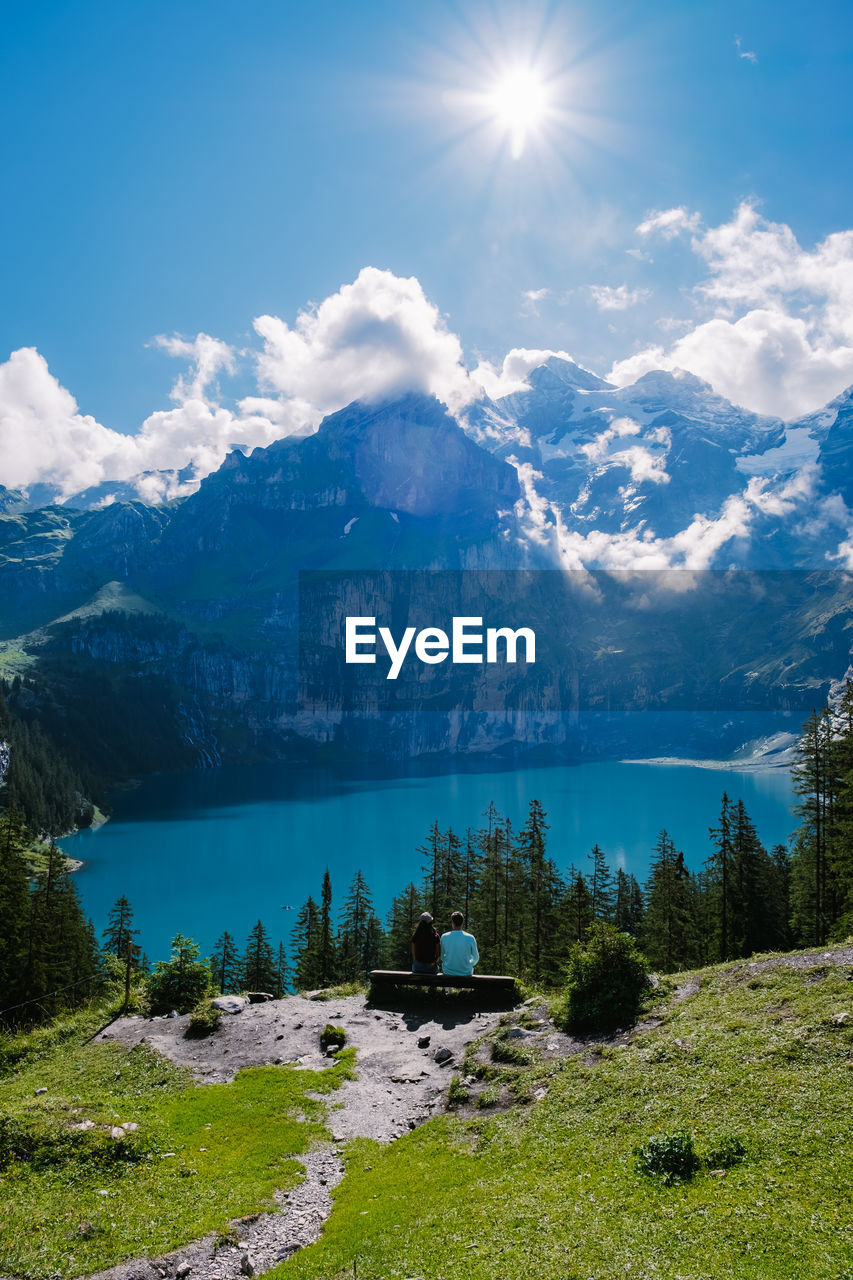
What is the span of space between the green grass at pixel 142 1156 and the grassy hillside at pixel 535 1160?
0.15 feet

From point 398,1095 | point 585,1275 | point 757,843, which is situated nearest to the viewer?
point 585,1275

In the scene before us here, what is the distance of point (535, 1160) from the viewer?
10.7 m

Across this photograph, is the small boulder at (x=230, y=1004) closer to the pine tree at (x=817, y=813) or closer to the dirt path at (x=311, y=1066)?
the dirt path at (x=311, y=1066)

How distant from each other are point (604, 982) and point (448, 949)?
17.7ft

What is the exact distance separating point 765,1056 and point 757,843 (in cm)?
4359

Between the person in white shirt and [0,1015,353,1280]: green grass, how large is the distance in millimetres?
3911

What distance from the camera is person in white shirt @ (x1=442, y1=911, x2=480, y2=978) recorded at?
2038 cm

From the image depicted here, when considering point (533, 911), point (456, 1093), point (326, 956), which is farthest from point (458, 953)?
point (326, 956)

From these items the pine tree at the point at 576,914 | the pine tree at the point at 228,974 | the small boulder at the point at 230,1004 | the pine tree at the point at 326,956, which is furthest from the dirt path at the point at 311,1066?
the pine tree at the point at 228,974

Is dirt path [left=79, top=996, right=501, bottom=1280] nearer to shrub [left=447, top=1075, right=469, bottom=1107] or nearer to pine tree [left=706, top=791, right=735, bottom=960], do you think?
shrub [left=447, top=1075, right=469, bottom=1107]

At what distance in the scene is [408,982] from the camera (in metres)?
21.9

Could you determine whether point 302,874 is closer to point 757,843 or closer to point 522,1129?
point 757,843

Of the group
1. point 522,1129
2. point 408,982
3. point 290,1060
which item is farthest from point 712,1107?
point 408,982

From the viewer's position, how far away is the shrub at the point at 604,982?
1600 centimetres
